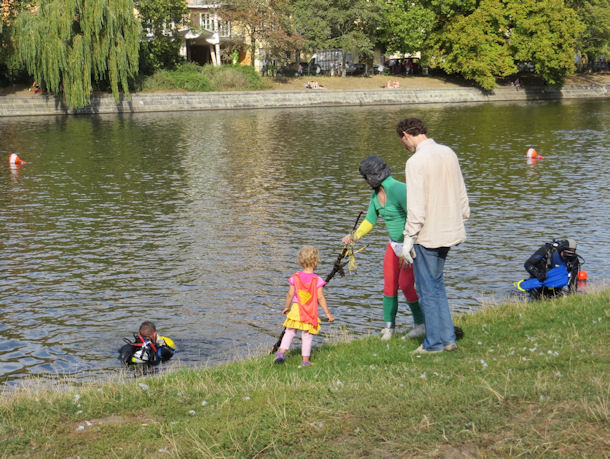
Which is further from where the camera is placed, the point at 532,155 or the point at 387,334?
the point at 532,155

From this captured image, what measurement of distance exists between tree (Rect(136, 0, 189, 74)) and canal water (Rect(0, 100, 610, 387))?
22217mm

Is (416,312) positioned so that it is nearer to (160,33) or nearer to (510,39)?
(160,33)

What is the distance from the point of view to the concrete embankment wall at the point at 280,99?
57906 mm

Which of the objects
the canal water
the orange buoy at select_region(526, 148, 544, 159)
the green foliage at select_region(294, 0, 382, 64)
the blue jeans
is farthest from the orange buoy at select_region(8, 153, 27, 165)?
the green foliage at select_region(294, 0, 382, 64)

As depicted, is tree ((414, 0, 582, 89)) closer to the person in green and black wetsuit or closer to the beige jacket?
the person in green and black wetsuit

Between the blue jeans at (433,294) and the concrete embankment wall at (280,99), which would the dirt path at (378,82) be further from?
the blue jeans at (433,294)

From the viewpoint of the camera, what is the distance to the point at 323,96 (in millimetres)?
68250

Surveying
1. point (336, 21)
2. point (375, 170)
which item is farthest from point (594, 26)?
point (375, 170)

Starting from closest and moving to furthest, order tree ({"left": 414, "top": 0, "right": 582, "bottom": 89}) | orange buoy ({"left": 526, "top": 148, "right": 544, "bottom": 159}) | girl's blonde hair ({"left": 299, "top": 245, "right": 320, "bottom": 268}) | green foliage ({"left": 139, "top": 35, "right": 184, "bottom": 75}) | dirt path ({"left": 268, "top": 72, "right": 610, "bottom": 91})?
girl's blonde hair ({"left": 299, "top": 245, "right": 320, "bottom": 268}) < orange buoy ({"left": 526, "top": 148, "right": 544, "bottom": 159}) < green foliage ({"left": 139, "top": 35, "right": 184, "bottom": 75}) < tree ({"left": 414, "top": 0, "right": 582, "bottom": 89}) < dirt path ({"left": 268, "top": 72, "right": 610, "bottom": 91})

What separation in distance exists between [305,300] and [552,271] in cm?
692

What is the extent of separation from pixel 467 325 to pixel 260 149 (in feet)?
96.4

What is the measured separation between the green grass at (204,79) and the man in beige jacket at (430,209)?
5867 centimetres

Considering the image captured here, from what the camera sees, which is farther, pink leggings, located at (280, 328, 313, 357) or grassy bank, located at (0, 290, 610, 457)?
pink leggings, located at (280, 328, 313, 357)

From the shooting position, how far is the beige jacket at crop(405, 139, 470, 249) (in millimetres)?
8461
